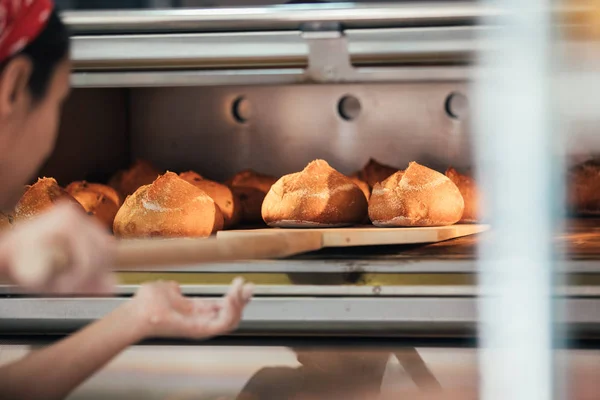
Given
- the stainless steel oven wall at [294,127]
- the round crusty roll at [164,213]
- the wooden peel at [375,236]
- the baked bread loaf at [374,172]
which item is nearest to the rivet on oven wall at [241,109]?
the stainless steel oven wall at [294,127]

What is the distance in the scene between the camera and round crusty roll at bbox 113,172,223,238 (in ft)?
3.91

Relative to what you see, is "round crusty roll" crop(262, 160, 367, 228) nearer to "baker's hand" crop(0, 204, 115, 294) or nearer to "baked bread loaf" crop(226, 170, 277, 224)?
A: "baked bread loaf" crop(226, 170, 277, 224)

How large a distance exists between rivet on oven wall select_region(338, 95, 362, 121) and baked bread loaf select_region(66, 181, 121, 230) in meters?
0.47

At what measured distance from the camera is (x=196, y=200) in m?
1.22

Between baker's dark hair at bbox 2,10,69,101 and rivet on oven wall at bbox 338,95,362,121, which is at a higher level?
baker's dark hair at bbox 2,10,69,101

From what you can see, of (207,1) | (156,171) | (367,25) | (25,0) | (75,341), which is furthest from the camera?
(156,171)

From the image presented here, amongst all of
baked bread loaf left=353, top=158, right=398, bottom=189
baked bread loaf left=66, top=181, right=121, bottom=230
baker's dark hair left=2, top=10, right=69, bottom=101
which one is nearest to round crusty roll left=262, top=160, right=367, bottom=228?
baked bread loaf left=353, top=158, right=398, bottom=189

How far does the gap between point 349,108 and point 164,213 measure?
1.63 feet

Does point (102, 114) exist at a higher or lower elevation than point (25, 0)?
lower

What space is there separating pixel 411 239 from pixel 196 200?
1.13 feet

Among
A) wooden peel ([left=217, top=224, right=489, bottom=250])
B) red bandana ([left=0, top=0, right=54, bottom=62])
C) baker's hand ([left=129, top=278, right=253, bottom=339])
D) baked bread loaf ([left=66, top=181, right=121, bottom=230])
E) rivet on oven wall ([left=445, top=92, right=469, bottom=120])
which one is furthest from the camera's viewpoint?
rivet on oven wall ([left=445, top=92, right=469, bottom=120])

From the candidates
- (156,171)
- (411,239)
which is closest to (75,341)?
(411,239)

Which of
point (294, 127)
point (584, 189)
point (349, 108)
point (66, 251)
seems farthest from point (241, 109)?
point (66, 251)

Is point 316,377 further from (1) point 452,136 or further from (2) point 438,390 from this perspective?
(1) point 452,136
